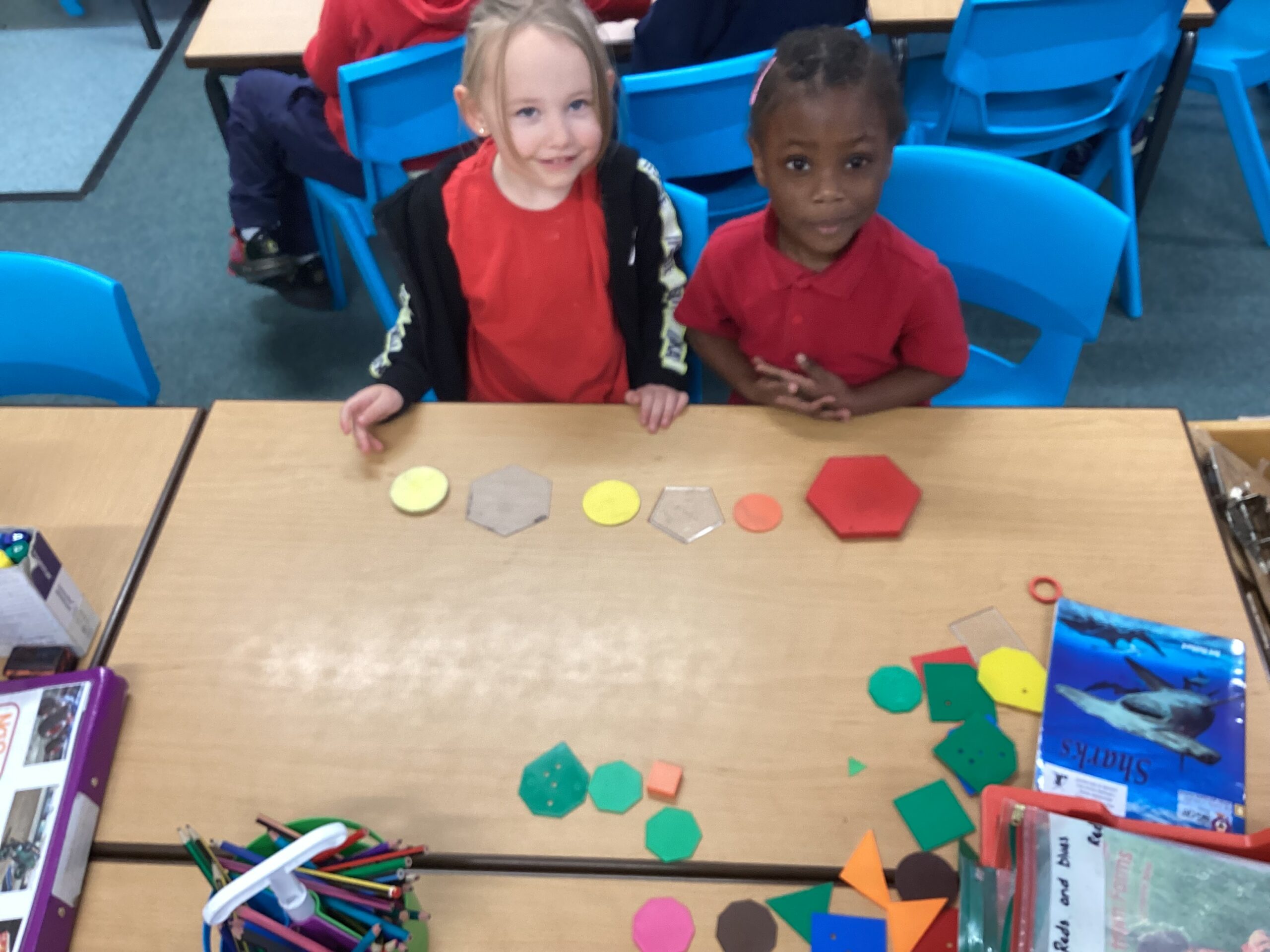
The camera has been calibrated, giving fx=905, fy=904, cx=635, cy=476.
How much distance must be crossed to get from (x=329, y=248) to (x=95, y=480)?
142 centimetres

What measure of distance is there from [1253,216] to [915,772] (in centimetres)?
242

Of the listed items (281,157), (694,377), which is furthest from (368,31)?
(694,377)

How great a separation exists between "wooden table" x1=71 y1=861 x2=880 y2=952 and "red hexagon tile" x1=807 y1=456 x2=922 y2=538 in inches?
14.3

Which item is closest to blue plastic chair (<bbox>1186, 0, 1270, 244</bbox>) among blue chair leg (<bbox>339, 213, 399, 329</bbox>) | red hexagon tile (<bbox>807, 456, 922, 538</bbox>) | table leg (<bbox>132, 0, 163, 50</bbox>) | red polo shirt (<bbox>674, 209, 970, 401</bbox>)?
red polo shirt (<bbox>674, 209, 970, 401</bbox>)

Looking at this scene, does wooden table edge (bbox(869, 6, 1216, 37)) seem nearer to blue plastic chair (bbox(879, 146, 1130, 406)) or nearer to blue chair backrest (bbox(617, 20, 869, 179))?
blue chair backrest (bbox(617, 20, 869, 179))

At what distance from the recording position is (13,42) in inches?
130

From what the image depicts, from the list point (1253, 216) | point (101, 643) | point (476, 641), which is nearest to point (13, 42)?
point (101, 643)

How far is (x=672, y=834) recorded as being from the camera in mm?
759

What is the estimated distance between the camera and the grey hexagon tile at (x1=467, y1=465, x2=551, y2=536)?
98 centimetres

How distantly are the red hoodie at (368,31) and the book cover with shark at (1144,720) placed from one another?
140 centimetres

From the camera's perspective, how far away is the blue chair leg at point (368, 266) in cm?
191

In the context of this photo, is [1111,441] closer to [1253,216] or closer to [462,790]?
[462,790]

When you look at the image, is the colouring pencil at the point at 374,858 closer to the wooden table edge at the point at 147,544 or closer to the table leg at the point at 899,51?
the wooden table edge at the point at 147,544

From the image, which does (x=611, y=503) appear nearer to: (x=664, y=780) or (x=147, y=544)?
(x=664, y=780)
